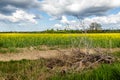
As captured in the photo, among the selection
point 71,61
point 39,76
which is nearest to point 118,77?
point 39,76

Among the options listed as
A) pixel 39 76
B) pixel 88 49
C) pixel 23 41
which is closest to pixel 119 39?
pixel 23 41

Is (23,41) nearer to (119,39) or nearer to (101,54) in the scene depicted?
(119,39)

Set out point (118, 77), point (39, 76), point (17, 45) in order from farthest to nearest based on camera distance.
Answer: point (17, 45) < point (39, 76) < point (118, 77)

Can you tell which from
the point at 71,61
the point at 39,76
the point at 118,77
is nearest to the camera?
the point at 118,77

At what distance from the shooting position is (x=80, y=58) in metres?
9.21

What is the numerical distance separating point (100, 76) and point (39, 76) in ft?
4.55

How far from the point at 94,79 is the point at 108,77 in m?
0.26

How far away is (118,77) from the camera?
550 centimetres

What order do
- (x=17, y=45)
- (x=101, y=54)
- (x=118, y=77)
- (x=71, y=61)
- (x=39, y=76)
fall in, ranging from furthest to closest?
(x=17, y=45), (x=101, y=54), (x=71, y=61), (x=39, y=76), (x=118, y=77)

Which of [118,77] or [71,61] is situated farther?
[71,61]

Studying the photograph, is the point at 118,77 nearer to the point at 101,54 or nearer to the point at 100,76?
the point at 100,76

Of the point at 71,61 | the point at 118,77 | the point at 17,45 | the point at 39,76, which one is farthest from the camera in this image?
the point at 17,45

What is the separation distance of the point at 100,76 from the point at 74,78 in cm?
52

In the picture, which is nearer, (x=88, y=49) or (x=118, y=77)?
(x=118, y=77)
